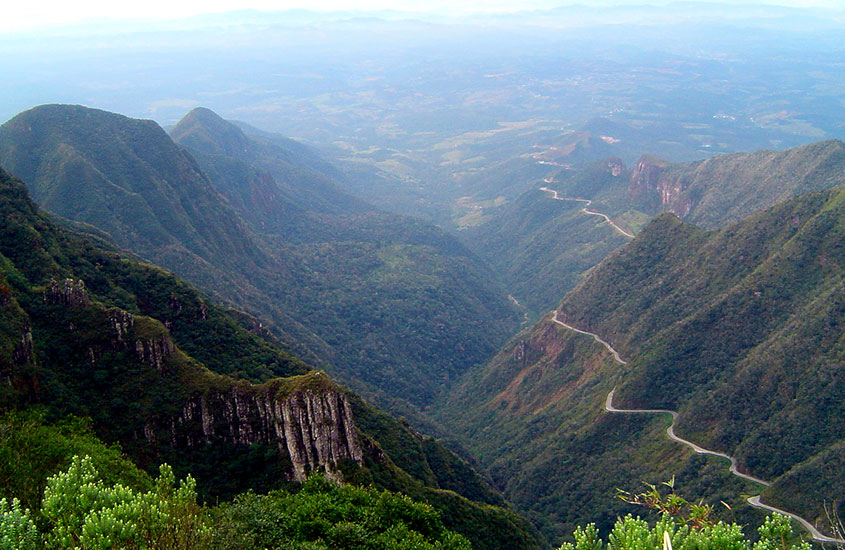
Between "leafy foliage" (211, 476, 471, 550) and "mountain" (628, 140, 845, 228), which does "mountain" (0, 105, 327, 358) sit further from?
"mountain" (628, 140, 845, 228)

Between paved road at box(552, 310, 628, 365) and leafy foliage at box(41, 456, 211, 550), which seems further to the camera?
paved road at box(552, 310, 628, 365)

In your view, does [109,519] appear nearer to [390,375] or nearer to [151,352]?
[151,352]

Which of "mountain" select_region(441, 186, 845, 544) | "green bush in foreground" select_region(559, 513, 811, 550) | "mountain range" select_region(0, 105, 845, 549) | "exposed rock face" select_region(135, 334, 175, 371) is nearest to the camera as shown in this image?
"green bush in foreground" select_region(559, 513, 811, 550)

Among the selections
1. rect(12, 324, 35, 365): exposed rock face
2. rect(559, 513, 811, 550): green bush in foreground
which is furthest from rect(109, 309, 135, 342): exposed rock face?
rect(559, 513, 811, 550): green bush in foreground

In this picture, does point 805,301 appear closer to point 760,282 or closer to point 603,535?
point 760,282

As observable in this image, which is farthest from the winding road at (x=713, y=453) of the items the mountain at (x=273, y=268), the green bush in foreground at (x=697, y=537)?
the mountain at (x=273, y=268)
